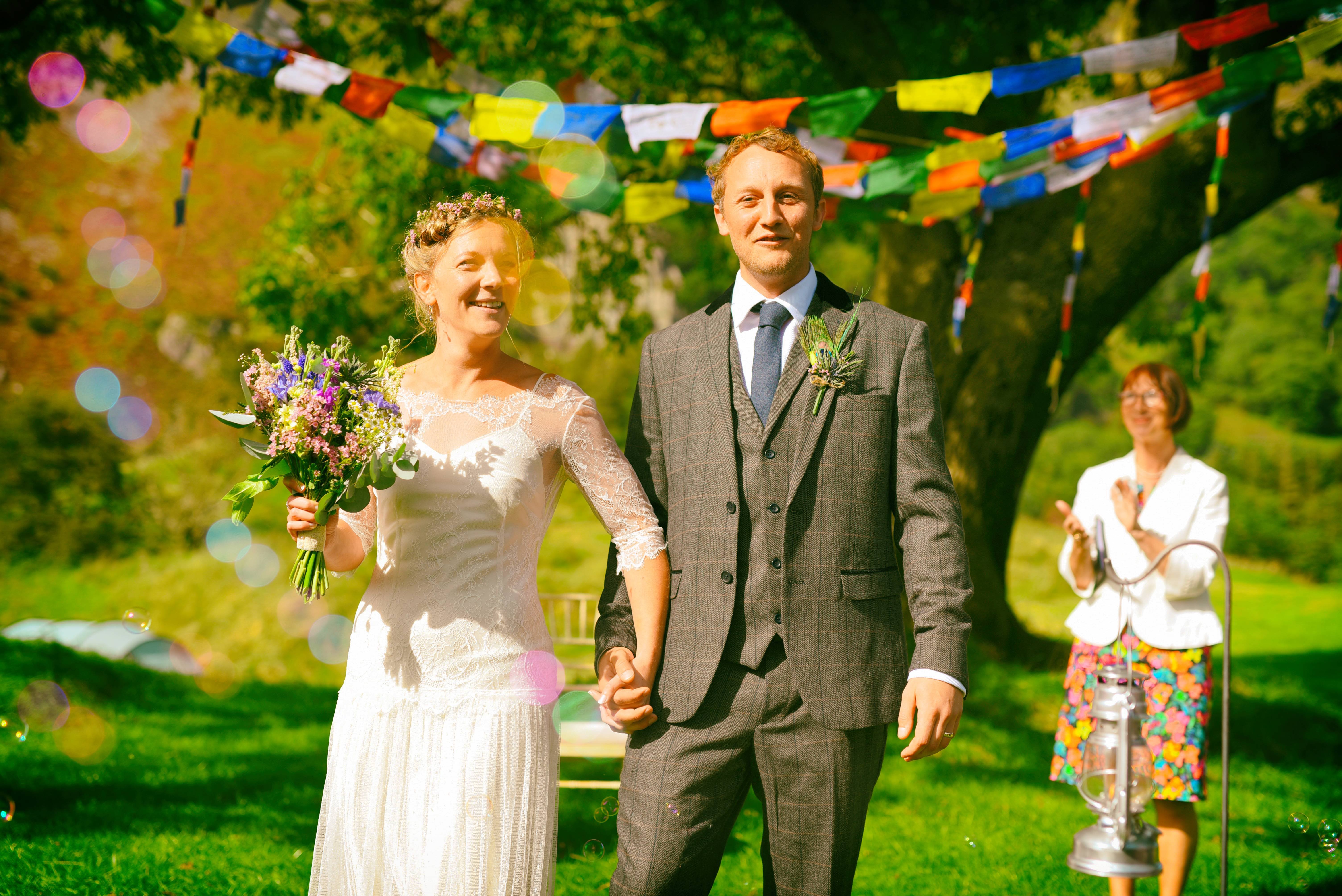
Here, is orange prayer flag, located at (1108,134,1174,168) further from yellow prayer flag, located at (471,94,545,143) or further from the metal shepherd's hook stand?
yellow prayer flag, located at (471,94,545,143)

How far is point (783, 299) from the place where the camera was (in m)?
2.52

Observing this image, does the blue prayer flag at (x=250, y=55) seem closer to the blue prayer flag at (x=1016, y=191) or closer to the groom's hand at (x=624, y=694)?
the blue prayer flag at (x=1016, y=191)

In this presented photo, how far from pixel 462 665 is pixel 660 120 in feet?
10.2

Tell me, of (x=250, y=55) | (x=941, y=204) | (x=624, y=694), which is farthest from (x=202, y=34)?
(x=624, y=694)

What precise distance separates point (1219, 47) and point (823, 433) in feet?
20.2

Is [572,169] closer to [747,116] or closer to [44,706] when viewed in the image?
[747,116]

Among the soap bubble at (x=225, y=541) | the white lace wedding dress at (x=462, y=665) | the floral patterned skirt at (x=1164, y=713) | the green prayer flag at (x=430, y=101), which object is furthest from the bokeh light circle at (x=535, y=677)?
the soap bubble at (x=225, y=541)

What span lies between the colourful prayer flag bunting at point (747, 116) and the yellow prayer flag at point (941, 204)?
110 cm

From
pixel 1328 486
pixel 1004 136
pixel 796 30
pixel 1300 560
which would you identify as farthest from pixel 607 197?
pixel 1328 486

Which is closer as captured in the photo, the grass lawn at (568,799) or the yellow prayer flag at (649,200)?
the grass lawn at (568,799)

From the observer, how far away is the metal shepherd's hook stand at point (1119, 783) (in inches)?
125

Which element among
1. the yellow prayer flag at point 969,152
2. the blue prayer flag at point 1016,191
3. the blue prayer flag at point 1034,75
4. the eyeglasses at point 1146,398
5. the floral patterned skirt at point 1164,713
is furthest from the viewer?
the blue prayer flag at point 1016,191

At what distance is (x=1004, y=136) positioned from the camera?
196 inches

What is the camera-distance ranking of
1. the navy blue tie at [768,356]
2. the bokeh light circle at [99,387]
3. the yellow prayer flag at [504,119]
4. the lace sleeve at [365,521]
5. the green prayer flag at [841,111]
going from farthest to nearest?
the bokeh light circle at [99,387] < the yellow prayer flag at [504,119] < the green prayer flag at [841,111] < the lace sleeve at [365,521] < the navy blue tie at [768,356]
